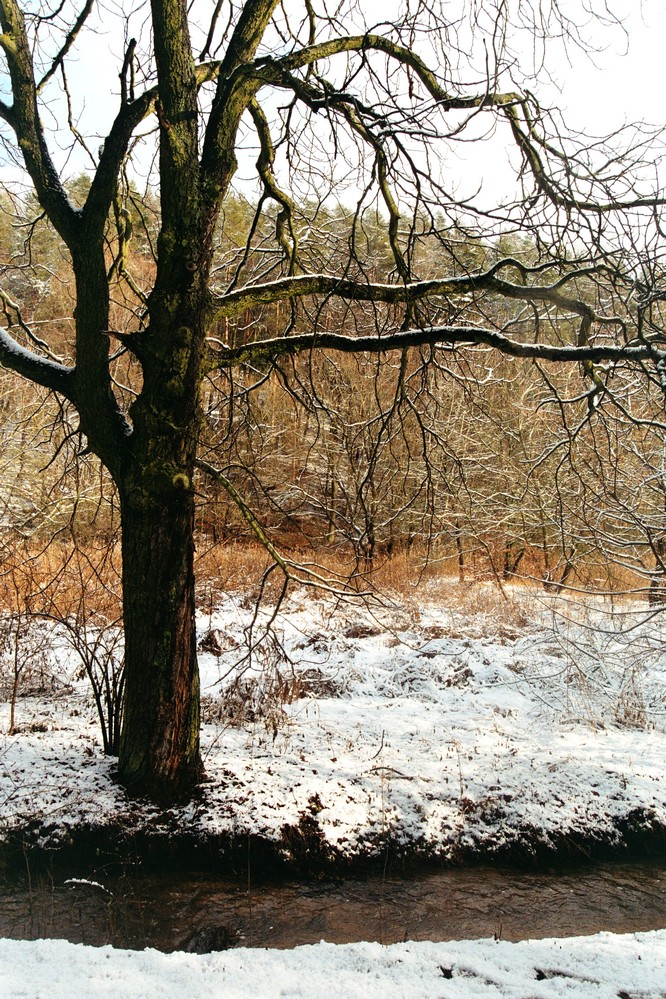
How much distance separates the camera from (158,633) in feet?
15.8

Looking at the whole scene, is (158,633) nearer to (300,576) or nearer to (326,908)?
(326,908)

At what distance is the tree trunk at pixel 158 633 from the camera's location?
4.79 metres

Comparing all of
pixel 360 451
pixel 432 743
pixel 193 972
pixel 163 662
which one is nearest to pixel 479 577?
Answer: pixel 360 451

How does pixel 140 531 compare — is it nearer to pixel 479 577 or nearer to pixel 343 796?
pixel 343 796

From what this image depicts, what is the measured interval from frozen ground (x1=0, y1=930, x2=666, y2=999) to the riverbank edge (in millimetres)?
1391

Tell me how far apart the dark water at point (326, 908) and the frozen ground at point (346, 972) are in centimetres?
78

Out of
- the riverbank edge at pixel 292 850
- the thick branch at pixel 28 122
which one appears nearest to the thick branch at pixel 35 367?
the thick branch at pixel 28 122


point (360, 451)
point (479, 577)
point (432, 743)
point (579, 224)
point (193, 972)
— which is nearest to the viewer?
point (193, 972)

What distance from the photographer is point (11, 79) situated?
483 cm

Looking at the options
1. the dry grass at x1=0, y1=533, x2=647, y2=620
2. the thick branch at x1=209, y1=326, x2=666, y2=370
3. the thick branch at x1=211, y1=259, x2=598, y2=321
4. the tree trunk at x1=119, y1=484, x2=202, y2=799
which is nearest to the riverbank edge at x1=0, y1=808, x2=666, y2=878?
the tree trunk at x1=119, y1=484, x2=202, y2=799

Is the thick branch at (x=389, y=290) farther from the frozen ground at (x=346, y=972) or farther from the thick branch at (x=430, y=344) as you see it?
the frozen ground at (x=346, y=972)

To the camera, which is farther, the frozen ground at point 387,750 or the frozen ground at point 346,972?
the frozen ground at point 387,750

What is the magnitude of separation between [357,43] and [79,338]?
9.35 feet

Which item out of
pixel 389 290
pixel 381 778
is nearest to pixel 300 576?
pixel 381 778
